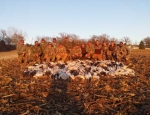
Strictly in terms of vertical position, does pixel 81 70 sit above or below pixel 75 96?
above

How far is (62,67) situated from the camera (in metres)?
13.2

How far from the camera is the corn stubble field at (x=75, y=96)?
300 inches

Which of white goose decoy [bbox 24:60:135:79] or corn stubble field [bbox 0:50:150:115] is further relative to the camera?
white goose decoy [bbox 24:60:135:79]

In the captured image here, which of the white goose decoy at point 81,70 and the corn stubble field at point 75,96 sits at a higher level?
the white goose decoy at point 81,70

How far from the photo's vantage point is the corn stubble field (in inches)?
300

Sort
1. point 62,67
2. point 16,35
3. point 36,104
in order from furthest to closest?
point 16,35
point 62,67
point 36,104

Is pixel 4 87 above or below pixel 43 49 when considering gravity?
below

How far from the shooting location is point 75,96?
29.6 feet

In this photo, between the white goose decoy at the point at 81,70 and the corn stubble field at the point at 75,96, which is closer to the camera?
the corn stubble field at the point at 75,96

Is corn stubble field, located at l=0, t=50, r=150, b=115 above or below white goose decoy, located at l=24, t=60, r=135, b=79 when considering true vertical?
below

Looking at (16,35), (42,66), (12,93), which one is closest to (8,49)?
(16,35)

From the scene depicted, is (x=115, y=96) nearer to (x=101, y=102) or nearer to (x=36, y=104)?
(x=101, y=102)

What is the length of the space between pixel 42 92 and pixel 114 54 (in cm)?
1024

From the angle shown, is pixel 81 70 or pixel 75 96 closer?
pixel 75 96
